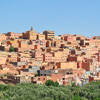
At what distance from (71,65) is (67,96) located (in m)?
15.7

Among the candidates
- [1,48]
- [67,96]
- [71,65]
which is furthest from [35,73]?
[1,48]

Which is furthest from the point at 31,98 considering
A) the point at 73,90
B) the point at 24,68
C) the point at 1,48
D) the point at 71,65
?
the point at 1,48

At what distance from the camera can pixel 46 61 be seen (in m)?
43.3

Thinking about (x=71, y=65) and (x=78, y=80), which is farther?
(x=71, y=65)

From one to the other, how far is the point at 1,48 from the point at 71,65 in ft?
43.4

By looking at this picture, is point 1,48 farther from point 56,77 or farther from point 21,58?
point 56,77

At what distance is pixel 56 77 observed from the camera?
32156 millimetres

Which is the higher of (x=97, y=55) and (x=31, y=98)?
(x=97, y=55)

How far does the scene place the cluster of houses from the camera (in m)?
32.5

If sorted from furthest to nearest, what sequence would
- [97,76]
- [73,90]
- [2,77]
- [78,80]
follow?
[97,76] → [78,80] → [2,77] → [73,90]

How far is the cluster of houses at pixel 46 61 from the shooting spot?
107 ft

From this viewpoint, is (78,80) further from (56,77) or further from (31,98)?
(31,98)

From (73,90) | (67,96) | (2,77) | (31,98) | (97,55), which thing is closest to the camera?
(31,98)

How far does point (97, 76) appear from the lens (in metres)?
35.8
